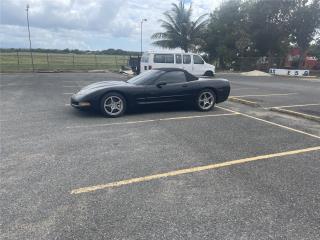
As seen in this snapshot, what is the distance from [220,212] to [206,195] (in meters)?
0.43

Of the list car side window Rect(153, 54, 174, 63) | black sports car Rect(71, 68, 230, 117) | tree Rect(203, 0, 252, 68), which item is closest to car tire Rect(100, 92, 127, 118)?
black sports car Rect(71, 68, 230, 117)

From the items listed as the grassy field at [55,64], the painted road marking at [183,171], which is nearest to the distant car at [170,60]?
the painted road marking at [183,171]

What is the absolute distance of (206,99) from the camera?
9.41 meters

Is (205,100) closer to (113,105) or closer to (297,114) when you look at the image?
(297,114)

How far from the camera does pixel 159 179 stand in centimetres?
441

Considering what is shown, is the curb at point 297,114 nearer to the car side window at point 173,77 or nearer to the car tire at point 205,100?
the car tire at point 205,100

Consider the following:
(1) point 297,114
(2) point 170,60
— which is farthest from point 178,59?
(1) point 297,114

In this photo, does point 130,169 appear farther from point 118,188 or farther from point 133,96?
point 133,96

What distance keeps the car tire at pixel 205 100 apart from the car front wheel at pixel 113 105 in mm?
2199

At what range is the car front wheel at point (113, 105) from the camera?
8.27 metres

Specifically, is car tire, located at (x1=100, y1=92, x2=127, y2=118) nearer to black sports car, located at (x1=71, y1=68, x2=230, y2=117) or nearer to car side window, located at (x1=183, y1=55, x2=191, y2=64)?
black sports car, located at (x1=71, y1=68, x2=230, y2=117)

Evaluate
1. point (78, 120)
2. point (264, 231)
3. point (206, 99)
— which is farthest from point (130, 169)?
point (206, 99)

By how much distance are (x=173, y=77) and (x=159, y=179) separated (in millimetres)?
5115

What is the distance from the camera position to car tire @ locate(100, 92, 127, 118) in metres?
8.27
